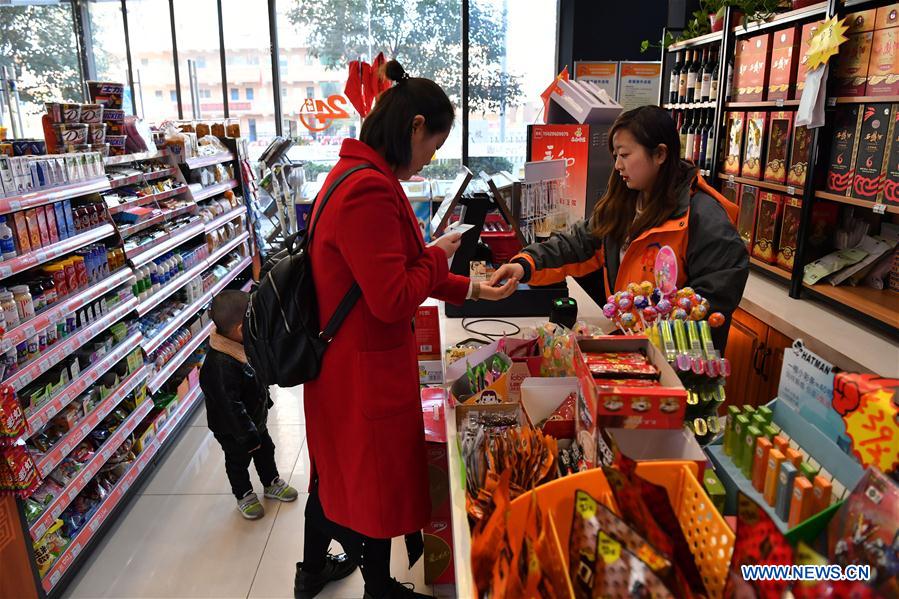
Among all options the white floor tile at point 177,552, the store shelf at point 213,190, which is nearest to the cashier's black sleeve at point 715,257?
the white floor tile at point 177,552

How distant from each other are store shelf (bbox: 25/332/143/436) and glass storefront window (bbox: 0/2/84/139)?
19.0 ft

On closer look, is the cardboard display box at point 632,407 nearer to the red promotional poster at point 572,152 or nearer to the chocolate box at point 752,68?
the red promotional poster at point 572,152

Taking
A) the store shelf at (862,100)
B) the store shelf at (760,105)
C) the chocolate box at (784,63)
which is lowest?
the store shelf at (862,100)

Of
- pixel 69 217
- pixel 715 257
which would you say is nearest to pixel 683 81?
pixel 715 257

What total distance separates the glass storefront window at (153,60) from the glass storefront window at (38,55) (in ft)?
2.33

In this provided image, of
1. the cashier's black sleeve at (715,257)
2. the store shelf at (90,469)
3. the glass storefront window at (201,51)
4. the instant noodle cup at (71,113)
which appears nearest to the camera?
the cashier's black sleeve at (715,257)

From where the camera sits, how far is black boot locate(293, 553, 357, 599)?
2500 millimetres

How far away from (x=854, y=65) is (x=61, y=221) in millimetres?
3729

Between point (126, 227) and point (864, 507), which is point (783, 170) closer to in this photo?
point (864, 507)

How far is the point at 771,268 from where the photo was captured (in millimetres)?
3643

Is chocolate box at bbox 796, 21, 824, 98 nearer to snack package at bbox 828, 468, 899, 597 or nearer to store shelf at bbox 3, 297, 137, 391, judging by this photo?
snack package at bbox 828, 468, 899, 597

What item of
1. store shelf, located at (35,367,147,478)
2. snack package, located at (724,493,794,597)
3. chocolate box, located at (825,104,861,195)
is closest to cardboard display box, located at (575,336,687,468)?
snack package, located at (724,493,794,597)

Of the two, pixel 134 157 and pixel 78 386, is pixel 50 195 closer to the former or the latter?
pixel 78 386

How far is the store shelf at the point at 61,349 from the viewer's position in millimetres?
2334
